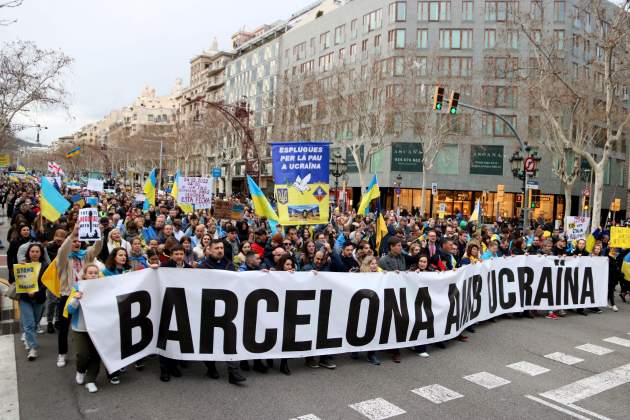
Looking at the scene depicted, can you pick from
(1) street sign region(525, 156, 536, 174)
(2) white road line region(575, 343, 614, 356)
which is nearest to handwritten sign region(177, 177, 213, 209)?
(2) white road line region(575, 343, 614, 356)

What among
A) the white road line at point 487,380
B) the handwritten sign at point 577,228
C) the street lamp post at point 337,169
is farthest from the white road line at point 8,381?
the street lamp post at point 337,169

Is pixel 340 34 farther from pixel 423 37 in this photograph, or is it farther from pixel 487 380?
A: pixel 487 380

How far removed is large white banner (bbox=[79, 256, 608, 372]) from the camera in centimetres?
554

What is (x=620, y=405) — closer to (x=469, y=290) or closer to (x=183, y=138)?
(x=469, y=290)

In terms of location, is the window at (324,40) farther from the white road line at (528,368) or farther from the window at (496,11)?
the white road line at (528,368)

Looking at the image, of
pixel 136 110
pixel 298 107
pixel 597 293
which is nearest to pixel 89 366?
pixel 597 293

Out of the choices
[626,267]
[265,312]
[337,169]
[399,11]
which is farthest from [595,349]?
[399,11]

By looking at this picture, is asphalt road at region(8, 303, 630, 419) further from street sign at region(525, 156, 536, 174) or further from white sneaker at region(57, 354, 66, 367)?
street sign at region(525, 156, 536, 174)

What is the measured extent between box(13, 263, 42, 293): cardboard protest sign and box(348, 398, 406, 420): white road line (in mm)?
4350

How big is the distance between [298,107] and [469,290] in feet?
108

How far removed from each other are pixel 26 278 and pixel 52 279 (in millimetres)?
Result: 468

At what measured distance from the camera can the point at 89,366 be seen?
17.9ft

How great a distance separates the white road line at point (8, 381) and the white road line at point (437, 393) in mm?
4217

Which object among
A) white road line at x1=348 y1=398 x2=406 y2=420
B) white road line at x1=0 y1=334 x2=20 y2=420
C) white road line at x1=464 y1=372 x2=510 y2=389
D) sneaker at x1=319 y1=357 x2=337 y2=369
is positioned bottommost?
white road line at x1=464 y1=372 x2=510 y2=389
